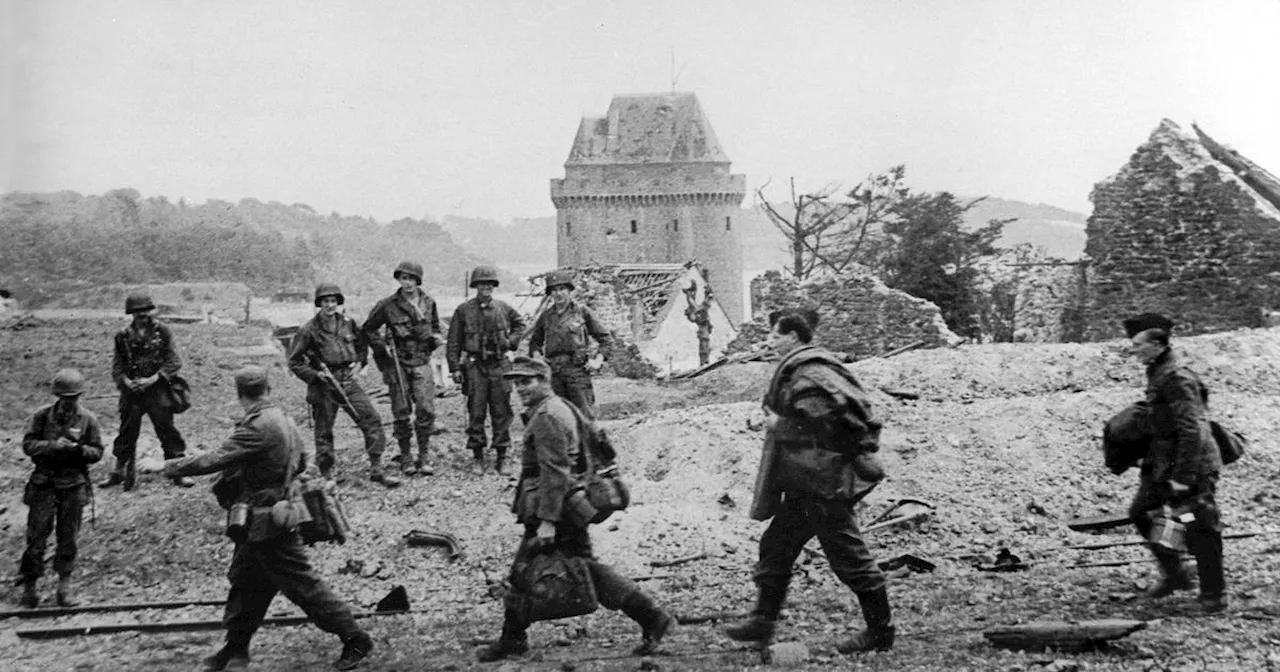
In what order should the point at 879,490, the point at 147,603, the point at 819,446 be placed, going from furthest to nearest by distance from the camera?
1. the point at 879,490
2. the point at 147,603
3. the point at 819,446

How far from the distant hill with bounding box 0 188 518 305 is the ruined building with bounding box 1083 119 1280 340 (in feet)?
47.2

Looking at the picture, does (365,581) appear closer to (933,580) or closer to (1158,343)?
(933,580)

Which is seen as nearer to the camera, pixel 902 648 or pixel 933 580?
pixel 902 648

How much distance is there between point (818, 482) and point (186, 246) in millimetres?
37851

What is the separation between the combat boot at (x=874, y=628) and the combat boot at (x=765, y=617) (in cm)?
39

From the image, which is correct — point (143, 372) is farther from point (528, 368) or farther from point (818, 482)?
point (818, 482)

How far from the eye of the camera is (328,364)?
29.2ft

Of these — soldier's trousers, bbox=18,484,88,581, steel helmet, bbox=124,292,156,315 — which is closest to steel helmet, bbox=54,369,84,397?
soldier's trousers, bbox=18,484,88,581

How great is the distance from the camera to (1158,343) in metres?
5.68

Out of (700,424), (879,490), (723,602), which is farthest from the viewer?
(700,424)

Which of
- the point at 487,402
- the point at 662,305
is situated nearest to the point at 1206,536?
the point at 487,402

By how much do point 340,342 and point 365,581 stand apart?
7.92 ft

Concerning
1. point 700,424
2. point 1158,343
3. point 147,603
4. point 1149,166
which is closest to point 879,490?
point 700,424

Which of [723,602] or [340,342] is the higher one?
[340,342]
